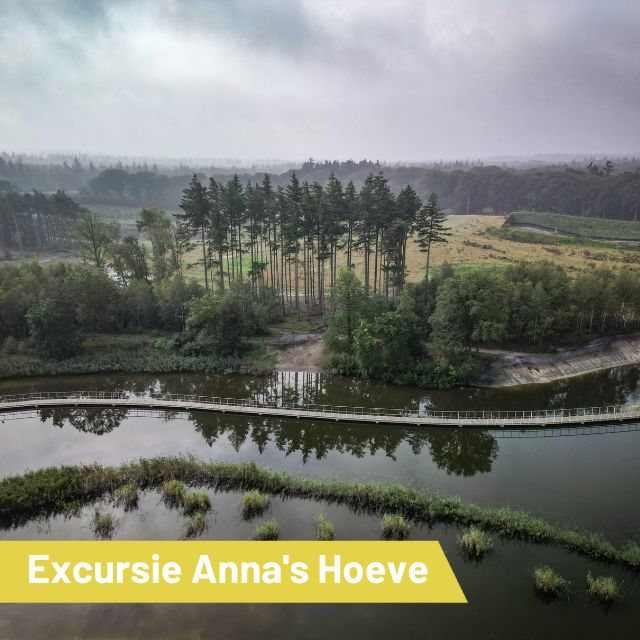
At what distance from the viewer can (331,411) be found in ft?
138

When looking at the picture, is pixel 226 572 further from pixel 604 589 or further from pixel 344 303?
pixel 344 303

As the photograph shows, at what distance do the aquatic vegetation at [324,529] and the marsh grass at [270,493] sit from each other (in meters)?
2.68

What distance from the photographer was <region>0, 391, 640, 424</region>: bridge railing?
40625 mm

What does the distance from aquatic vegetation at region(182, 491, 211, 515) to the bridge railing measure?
1252 cm

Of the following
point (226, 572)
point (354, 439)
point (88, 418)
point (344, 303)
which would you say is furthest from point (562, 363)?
point (88, 418)

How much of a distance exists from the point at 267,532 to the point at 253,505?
2.77 meters

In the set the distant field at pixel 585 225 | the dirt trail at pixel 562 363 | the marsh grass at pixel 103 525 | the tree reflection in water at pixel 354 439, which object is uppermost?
the distant field at pixel 585 225

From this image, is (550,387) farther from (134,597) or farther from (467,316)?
(134,597)

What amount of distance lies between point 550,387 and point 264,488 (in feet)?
103

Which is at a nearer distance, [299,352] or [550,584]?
[550,584]

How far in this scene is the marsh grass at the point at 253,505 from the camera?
95.7ft

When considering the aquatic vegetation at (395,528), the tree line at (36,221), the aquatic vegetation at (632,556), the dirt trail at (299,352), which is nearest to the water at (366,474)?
the aquatic vegetation at (395,528)

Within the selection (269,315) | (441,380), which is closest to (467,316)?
(441,380)

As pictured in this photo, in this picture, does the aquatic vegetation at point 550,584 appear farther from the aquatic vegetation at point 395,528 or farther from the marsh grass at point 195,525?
the marsh grass at point 195,525
